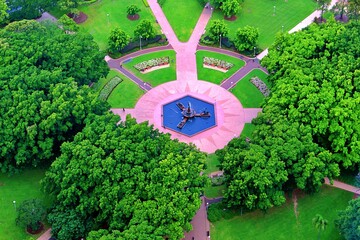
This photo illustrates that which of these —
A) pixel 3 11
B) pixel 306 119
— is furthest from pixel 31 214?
pixel 3 11

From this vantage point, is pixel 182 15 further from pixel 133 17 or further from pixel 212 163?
pixel 212 163

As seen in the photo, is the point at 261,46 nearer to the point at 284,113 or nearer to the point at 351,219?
the point at 284,113

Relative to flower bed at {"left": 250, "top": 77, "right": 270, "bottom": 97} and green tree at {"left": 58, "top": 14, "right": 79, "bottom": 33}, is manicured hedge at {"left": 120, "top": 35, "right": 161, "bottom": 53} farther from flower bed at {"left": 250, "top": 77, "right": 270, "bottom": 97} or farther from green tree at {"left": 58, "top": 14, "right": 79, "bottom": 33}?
flower bed at {"left": 250, "top": 77, "right": 270, "bottom": 97}

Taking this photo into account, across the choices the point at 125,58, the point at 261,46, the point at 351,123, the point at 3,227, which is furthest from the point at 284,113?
the point at 3,227

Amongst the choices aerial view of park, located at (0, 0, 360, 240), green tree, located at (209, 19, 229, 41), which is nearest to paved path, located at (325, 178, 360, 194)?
aerial view of park, located at (0, 0, 360, 240)

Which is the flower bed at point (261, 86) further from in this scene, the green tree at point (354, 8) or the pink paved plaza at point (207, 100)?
the green tree at point (354, 8)

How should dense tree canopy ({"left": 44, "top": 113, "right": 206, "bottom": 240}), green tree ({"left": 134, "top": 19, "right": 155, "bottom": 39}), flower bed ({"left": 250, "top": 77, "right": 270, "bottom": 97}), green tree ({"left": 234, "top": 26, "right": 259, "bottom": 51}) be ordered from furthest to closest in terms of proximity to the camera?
green tree ({"left": 134, "top": 19, "right": 155, "bottom": 39}) < green tree ({"left": 234, "top": 26, "right": 259, "bottom": 51}) < flower bed ({"left": 250, "top": 77, "right": 270, "bottom": 97}) < dense tree canopy ({"left": 44, "top": 113, "right": 206, "bottom": 240})
